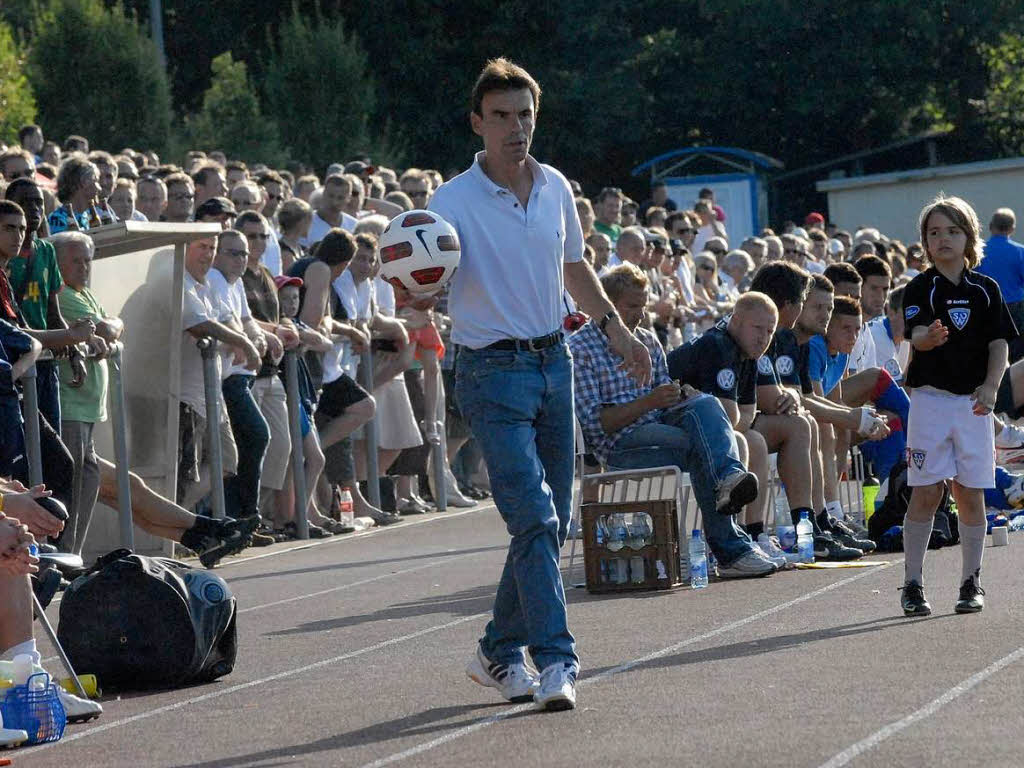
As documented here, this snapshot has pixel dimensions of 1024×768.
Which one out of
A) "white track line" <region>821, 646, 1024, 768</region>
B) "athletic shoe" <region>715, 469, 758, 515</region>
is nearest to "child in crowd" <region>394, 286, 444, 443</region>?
"athletic shoe" <region>715, 469, 758, 515</region>

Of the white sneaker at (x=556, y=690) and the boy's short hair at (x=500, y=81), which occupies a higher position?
the boy's short hair at (x=500, y=81)

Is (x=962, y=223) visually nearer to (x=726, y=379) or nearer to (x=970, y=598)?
(x=970, y=598)

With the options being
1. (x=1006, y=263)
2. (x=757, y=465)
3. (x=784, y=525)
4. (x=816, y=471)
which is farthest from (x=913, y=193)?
(x=757, y=465)

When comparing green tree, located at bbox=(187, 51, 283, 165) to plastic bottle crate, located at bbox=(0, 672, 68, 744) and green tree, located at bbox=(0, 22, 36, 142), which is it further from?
plastic bottle crate, located at bbox=(0, 672, 68, 744)

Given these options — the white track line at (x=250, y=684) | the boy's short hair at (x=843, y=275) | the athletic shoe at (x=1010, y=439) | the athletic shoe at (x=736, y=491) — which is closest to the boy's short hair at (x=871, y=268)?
the boy's short hair at (x=843, y=275)

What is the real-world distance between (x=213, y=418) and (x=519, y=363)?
624cm

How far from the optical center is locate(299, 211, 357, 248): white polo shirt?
17.2 m

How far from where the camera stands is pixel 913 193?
4172 centimetres

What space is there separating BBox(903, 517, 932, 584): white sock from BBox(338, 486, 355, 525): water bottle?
630 cm

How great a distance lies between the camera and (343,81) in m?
37.2

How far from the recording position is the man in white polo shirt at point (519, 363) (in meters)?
7.68

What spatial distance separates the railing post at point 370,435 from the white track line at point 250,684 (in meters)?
5.65

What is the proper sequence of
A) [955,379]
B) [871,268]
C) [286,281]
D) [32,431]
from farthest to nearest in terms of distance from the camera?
[871,268], [286,281], [32,431], [955,379]

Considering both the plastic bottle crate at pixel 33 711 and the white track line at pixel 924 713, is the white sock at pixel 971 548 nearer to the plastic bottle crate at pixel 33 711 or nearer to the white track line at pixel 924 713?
the white track line at pixel 924 713
